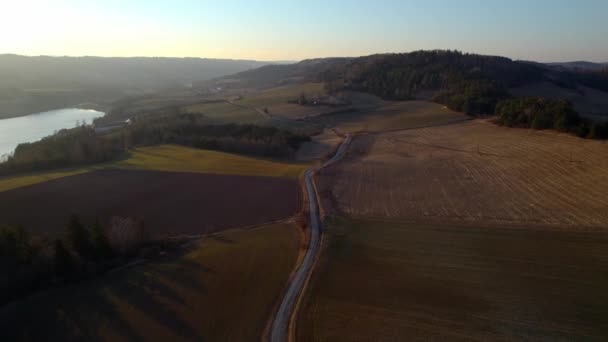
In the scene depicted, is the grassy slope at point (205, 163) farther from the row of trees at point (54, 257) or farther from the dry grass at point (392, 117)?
the dry grass at point (392, 117)

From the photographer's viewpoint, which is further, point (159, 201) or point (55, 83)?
point (55, 83)

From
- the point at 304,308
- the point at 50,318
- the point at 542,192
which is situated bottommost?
the point at 50,318

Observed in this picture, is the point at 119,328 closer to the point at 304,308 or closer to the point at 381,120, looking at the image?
the point at 304,308

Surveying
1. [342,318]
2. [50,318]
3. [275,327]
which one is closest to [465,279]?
[342,318]

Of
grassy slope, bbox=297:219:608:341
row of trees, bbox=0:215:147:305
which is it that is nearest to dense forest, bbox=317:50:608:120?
grassy slope, bbox=297:219:608:341

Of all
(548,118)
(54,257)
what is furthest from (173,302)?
(548,118)

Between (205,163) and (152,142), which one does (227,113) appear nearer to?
(152,142)
